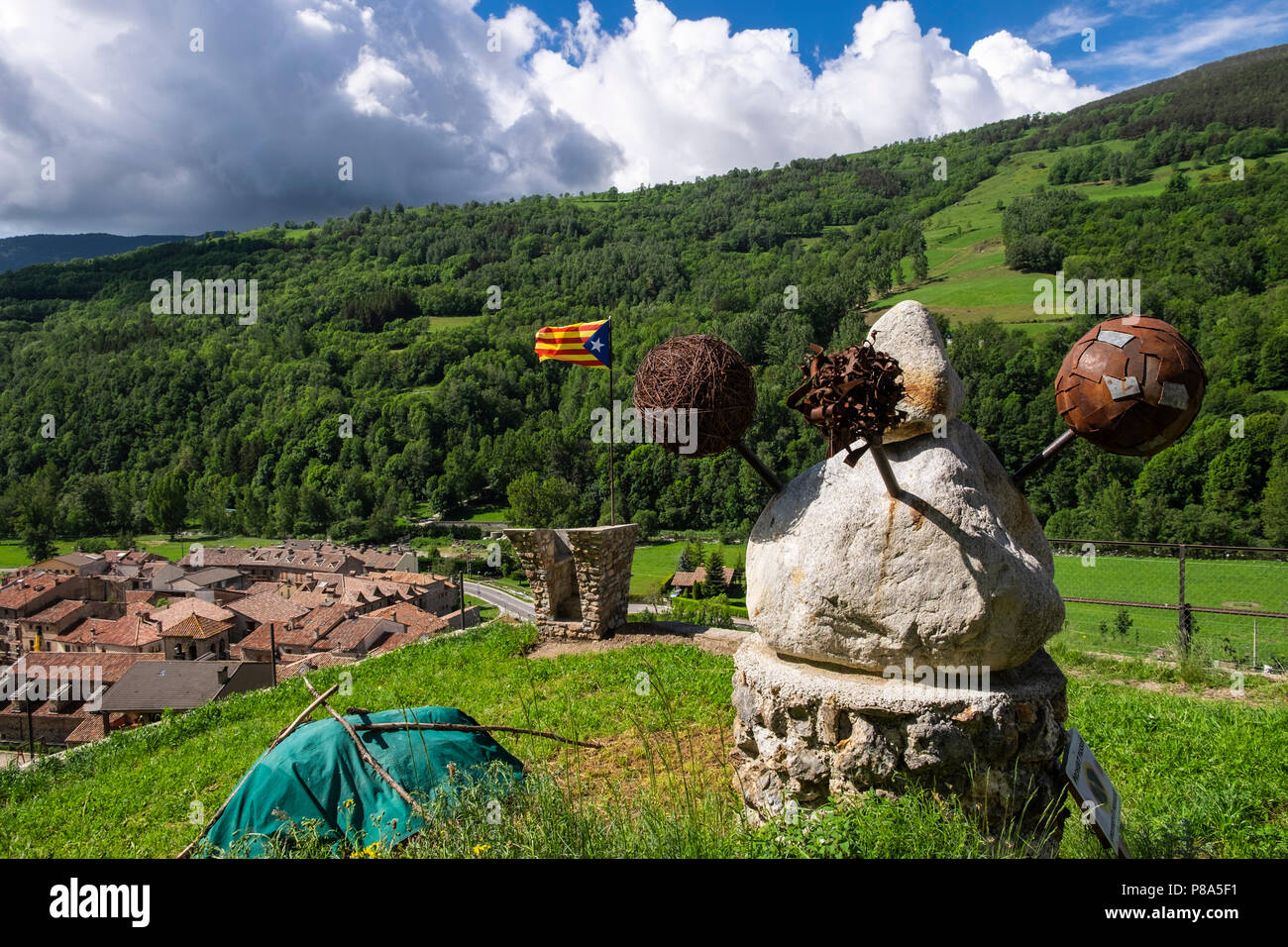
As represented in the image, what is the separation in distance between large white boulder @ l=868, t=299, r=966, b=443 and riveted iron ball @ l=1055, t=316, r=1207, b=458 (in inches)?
20.8

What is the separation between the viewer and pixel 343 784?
4703 mm

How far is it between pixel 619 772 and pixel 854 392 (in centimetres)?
426

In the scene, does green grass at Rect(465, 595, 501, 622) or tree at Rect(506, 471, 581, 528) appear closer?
green grass at Rect(465, 595, 501, 622)

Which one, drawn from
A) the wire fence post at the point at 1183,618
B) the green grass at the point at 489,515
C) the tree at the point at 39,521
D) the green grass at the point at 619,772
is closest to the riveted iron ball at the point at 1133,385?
the green grass at the point at 619,772

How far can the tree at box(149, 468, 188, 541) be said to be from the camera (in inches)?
3071

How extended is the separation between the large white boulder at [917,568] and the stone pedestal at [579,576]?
7.67 metres

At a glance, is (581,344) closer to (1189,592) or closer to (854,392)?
(854,392)

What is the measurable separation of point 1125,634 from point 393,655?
14.8m

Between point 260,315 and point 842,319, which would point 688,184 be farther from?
point 842,319

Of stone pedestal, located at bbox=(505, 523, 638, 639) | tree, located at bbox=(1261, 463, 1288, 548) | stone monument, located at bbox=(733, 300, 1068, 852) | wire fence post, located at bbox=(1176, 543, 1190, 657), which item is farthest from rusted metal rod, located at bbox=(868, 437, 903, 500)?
tree, located at bbox=(1261, 463, 1288, 548)

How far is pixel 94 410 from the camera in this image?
95.8 m

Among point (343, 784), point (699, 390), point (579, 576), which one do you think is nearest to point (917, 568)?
point (699, 390)

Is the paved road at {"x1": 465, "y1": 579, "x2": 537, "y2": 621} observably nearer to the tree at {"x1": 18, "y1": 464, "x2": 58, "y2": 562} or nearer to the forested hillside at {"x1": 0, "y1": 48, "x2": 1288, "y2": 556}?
the forested hillside at {"x1": 0, "y1": 48, "x2": 1288, "y2": 556}
